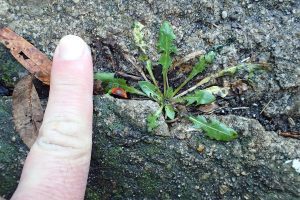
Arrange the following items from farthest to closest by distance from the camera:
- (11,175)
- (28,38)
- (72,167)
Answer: (28,38) < (11,175) < (72,167)

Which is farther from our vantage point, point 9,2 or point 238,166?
point 9,2

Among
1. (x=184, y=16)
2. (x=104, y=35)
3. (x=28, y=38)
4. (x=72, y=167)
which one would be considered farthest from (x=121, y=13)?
(x=72, y=167)

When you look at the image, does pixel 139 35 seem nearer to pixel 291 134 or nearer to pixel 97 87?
pixel 97 87

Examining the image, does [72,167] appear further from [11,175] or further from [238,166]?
[238,166]

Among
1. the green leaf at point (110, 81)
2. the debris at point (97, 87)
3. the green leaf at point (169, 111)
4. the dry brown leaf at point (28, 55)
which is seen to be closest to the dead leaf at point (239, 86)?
the green leaf at point (169, 111)

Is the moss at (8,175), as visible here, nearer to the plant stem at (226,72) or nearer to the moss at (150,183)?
the moss at (150,183)

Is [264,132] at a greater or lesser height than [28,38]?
lesser
